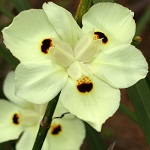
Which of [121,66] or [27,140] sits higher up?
[121,66]

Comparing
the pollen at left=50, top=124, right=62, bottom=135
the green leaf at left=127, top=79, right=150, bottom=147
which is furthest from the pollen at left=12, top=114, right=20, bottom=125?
the green leaf at left=127, top=79, right=150, bottom=147

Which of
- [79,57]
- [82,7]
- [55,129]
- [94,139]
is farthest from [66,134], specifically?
[82,7]

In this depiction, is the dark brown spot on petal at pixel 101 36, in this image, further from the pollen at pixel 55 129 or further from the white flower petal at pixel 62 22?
the pollen at pixel 55 129

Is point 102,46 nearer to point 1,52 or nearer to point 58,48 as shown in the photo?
point 58,48

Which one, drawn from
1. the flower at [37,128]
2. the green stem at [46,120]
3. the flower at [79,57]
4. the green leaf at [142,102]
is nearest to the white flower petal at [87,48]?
the flower at [79,57]

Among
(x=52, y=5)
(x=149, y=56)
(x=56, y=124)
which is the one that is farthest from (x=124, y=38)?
(x=149, y=56)

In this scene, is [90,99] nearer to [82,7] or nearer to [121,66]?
[121,66]
